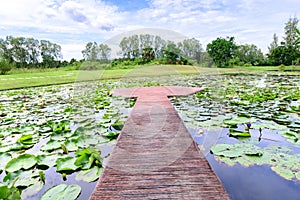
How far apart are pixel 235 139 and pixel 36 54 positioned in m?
34.3

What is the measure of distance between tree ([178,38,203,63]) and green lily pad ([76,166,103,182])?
1.77m

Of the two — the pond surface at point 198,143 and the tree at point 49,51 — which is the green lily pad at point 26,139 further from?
the tree at point 49,51

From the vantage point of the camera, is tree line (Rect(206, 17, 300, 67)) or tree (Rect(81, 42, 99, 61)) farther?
tree line (Rect(206, 17, 300, 67))

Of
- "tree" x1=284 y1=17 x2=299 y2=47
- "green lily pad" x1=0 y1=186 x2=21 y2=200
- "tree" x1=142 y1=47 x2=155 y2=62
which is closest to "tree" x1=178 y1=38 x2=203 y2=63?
"tree" x1=142 y1=47 x2=155 y2=62

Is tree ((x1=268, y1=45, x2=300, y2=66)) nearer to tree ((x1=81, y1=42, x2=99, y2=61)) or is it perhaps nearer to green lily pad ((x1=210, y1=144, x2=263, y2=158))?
green lily pad ((x1=210, y1=144, x2=263, y2=158))

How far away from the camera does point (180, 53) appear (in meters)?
2.71

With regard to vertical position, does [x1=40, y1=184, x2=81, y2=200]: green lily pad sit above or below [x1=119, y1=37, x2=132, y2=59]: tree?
below

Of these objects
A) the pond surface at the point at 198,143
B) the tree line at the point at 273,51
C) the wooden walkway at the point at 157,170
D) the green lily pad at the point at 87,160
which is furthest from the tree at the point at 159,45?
the tree line at the point at 273,51

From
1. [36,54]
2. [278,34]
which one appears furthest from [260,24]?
[36,54]

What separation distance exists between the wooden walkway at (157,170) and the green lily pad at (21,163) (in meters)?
0.73

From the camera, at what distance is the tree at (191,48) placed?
2536 millimetres

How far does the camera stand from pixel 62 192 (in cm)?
134

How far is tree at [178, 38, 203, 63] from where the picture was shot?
254 centimetres

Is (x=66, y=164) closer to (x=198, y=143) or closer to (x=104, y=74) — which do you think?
(x=198, y=143)
